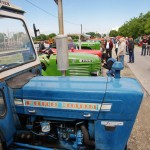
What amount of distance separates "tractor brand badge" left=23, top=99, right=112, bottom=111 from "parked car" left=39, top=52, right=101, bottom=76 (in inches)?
135

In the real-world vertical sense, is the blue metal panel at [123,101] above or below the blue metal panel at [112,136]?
above

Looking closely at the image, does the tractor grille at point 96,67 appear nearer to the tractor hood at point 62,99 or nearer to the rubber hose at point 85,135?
the tractor hood at point 62,99

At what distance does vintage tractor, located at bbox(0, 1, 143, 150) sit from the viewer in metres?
2.77

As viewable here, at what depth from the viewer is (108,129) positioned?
285 cm

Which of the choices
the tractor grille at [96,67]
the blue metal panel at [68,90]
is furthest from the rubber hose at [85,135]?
the tractor grille at [96,67]

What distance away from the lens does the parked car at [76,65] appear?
6543 mm

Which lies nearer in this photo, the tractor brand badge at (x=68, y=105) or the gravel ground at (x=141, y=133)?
the tractor brand badge at (x=68, y=105)

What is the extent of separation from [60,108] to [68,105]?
0.11m

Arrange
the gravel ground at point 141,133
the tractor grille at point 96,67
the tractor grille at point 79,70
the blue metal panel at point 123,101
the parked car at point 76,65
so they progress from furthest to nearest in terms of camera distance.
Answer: the tractor grille at point 96,67 → the tractor grille at point 79,70 → the parked car at point 76,65 → the gravel ground at point 141,133 → the blue metal panel at point 123,101

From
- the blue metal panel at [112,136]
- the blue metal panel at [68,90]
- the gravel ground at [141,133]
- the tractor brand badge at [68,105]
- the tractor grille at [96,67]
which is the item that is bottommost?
the gravel ground at [141,133]

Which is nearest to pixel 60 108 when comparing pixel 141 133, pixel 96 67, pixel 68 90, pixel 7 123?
pixel 68 90

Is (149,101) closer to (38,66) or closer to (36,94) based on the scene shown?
(38,66)

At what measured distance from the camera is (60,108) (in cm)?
288

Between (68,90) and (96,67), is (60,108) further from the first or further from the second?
(96,67)
